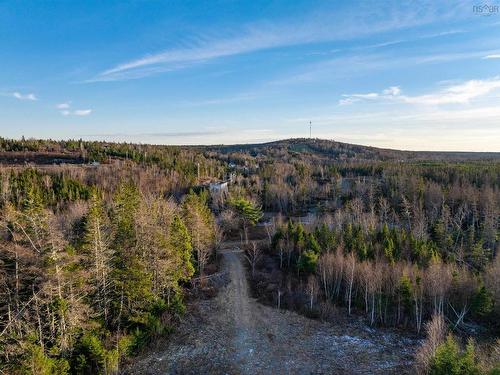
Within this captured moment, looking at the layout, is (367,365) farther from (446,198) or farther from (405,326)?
(446,198)

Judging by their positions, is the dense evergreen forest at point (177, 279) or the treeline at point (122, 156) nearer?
the dense evergreen forest at point (177, 279)

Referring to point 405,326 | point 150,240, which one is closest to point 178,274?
point 150,240

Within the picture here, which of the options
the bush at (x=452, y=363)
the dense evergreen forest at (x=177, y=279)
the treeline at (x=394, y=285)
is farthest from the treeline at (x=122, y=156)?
the bush at (x=452, y=363)

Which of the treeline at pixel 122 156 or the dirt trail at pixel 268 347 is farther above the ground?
the treeline at pixel 122 156

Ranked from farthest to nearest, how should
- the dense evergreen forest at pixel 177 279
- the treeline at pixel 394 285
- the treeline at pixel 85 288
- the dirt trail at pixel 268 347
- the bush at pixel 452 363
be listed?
the treeline at pixel 394 285
the dirt trail at pixel 268 347
the dense evergreen forest at pixel 177 279
the treeline at pixel 85 288
the bush at pixel 452 363

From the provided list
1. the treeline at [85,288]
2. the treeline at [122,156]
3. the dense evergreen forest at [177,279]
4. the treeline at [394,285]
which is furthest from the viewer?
the treeline at [122,156]

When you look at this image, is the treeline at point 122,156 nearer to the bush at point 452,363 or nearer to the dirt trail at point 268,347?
the dirt trail at point 268,347
